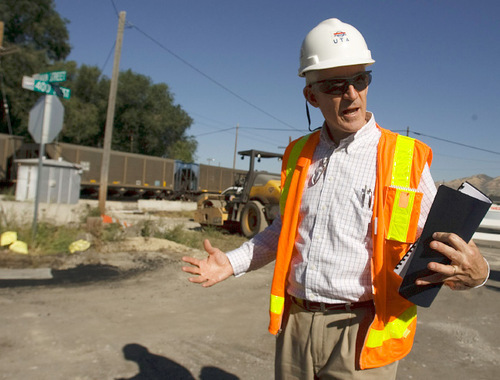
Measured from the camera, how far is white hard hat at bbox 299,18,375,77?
71.7 inches

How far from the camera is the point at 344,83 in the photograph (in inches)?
72.5

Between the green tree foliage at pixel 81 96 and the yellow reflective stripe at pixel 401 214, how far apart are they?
33.6m

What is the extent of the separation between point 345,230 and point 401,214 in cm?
24

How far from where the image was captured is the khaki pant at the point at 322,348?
1721mm

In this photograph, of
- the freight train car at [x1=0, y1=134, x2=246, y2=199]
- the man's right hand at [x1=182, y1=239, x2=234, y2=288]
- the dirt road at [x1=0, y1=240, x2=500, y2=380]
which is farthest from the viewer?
the freight train car at [x1=0, y1=134, x2=246, y2=199]

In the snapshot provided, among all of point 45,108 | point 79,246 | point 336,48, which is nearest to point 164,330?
point 336,48

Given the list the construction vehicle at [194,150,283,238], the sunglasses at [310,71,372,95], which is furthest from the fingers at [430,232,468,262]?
the construction vehicle at [194,150,283,238]

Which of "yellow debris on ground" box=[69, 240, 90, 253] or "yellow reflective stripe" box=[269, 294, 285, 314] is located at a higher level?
"yellow reflective stripe" box=[269, 294, 285, 314]

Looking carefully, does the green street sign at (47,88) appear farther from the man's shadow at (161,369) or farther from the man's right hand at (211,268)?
the man's right hand at (211,268)

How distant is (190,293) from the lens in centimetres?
602

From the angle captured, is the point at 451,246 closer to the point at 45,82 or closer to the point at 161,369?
the point at 161,369

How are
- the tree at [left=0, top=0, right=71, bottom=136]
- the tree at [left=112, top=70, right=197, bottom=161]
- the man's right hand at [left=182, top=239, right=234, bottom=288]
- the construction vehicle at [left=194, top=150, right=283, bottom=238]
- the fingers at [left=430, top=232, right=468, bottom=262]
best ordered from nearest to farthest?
the fingers at [left=430, top=232, right=468, bottom=262], the man's right hand at [left=182, top=239, right=234, bottom=288], the construction vehicle at [left=194, top=150, right=283, bottom=238], the tree at [left=0, top=0, right=71, bottom=136], the tree at [left=112, top=70, right=197, bottom=161]

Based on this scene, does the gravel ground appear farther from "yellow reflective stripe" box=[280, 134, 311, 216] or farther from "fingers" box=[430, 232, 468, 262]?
"fingers" box=[430, 232, 468, 262]

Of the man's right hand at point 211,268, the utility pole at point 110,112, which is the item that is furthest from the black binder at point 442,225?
the utility pole at point 110,112
